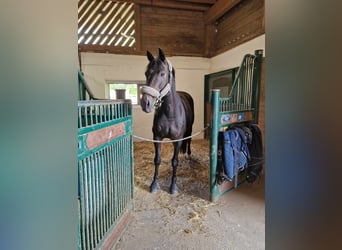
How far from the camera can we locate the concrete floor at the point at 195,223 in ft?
4.82

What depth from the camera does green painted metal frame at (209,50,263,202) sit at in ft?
6.85

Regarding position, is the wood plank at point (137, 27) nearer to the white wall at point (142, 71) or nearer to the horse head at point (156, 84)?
the white wall at point (142, 71)

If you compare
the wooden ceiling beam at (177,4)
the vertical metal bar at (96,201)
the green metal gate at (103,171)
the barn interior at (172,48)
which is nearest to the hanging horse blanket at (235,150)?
the barn interior at (172,48)

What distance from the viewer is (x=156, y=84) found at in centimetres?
202

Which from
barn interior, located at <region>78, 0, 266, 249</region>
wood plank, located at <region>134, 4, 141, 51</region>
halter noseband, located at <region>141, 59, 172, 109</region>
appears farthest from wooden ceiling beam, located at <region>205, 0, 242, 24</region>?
halter noseband, located at <region>141, 59, 172, 109</region>

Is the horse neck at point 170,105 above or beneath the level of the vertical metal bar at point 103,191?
above

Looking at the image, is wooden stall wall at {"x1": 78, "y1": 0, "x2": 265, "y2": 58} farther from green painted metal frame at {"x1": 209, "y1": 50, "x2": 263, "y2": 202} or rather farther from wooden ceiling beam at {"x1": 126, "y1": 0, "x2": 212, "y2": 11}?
green painted metal frame at {"x1": 209, "y1": 50, "x2": 263, "y2": 202}

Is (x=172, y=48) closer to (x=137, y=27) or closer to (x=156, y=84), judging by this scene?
(x=137, y=27)

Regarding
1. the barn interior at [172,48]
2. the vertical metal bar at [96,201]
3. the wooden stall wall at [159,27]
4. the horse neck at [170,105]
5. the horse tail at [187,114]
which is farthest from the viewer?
the wooden stall wall at [159,27]

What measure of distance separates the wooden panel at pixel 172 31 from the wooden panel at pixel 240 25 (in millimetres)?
502

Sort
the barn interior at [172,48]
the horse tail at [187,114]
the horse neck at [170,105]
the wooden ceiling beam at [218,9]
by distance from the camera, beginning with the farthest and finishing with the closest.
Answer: the wooden ceiling beam at [218,9], the barn interior at [172,48], the horse tail at [187,114], the horse neck at [170,105]
